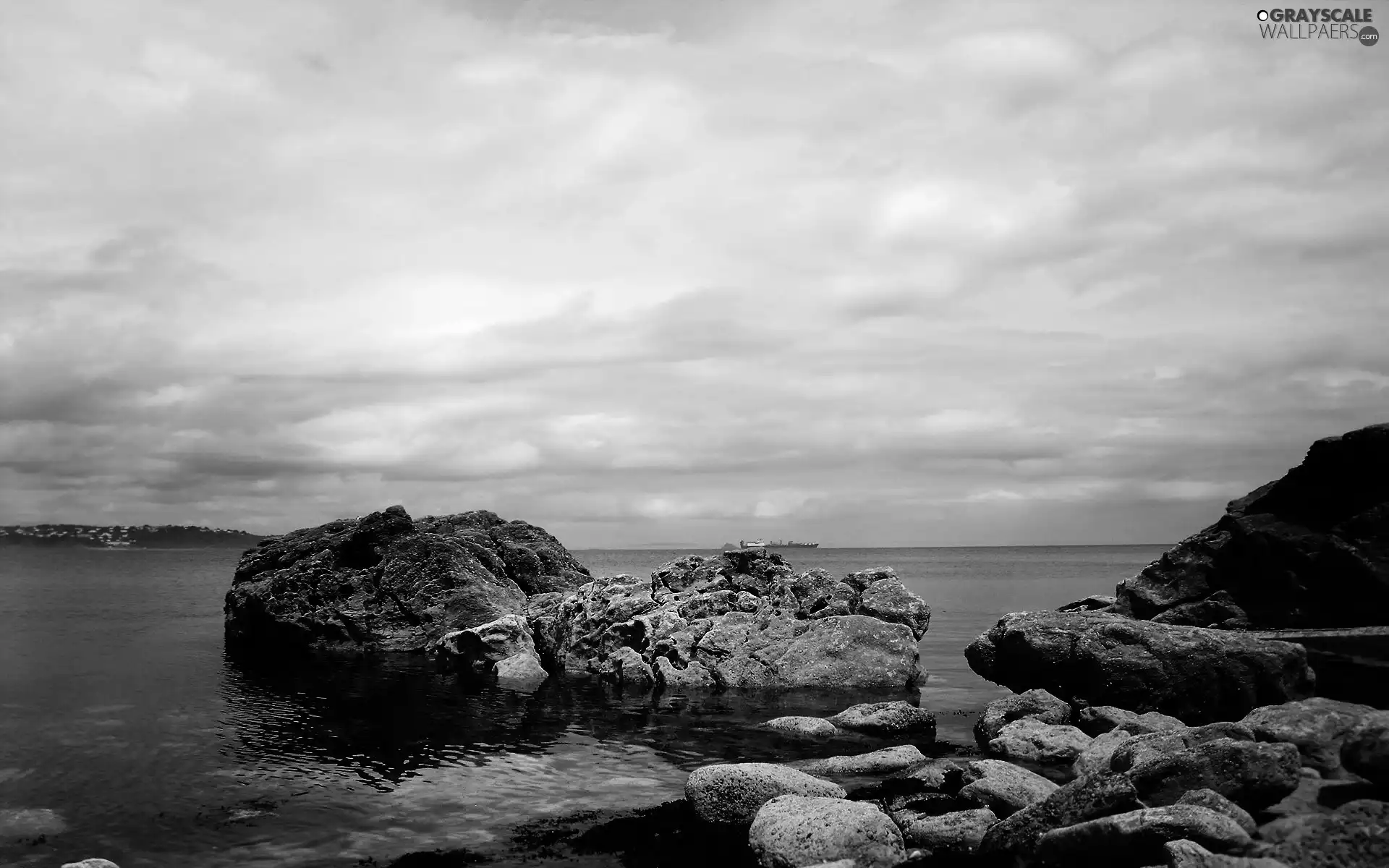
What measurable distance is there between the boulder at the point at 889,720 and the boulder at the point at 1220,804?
14.9 m

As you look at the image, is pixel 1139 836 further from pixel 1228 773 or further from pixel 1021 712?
pixel 1021 712

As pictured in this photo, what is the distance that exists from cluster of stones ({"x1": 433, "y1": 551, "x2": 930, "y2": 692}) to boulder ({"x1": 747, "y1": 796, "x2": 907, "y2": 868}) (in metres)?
20.9

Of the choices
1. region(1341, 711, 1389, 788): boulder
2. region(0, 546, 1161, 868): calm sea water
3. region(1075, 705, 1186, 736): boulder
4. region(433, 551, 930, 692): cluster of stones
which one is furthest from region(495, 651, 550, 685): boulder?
region(1341, 711, 1389, 788): boulder

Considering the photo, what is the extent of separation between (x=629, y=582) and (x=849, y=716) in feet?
63.1

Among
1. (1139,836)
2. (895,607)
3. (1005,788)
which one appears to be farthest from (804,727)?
(1139,836)

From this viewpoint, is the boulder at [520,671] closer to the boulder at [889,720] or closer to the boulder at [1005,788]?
the boulder at [889,720]

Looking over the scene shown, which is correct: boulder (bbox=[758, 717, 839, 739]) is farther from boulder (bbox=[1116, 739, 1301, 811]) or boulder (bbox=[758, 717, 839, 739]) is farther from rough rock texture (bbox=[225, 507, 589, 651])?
rough rock texture (bbox=[225, 507, 589, 651])

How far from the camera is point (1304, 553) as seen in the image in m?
44.6

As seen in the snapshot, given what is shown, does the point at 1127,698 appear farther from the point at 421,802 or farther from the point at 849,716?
the point at 421,802

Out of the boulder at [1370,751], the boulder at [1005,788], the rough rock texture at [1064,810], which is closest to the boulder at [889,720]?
the boulder at [1005,788]

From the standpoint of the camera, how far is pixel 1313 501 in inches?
1827

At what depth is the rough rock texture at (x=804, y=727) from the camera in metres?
28.3

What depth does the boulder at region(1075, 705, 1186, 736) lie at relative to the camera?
79.6 feet

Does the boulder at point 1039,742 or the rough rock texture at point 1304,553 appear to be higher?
the rough rock texture at point 1304,553
